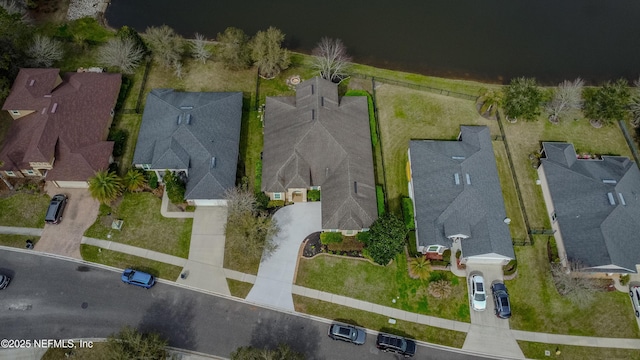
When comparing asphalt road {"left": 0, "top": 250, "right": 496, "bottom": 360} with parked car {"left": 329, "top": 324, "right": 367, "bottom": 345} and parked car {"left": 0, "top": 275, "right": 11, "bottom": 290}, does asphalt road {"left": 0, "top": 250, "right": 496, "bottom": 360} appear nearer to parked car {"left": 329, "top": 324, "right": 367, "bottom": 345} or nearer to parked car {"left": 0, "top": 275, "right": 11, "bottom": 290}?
parked car {"left": 0, "top": 275, "right": 11, "bottom": 290}

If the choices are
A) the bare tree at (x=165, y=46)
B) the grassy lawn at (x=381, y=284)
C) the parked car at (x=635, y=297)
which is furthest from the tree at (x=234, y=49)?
the parked car at (x=635, y=297)

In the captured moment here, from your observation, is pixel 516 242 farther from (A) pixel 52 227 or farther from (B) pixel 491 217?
(A) pixel 52 227

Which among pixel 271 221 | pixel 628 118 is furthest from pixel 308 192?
pixel 628 118

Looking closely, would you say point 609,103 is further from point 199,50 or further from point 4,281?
point 4,281

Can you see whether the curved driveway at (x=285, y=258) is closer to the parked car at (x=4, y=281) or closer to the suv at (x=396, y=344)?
the suv at (x=396, y=344)

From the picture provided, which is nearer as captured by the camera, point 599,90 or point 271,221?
point 271,221

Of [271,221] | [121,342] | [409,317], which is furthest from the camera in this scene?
[271,221]

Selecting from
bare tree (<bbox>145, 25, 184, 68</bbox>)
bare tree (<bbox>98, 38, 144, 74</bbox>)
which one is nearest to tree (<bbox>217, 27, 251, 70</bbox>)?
bare tree (<bbox>145, 25, 184, 68</bbox>)
